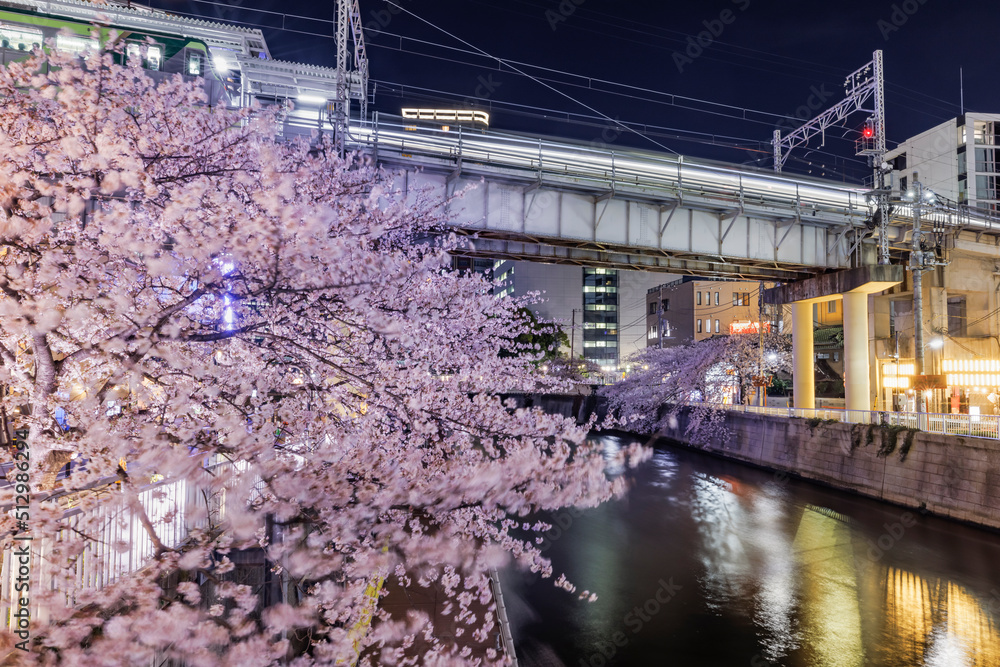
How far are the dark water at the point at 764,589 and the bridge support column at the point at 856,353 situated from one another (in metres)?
6.39

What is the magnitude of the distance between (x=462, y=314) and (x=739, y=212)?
50.3 feet

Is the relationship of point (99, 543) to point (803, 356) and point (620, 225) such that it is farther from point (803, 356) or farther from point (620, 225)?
point (803, 356)

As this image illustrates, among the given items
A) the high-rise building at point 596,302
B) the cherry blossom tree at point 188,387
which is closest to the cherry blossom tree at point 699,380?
the cherry blossom tree at point 188,387

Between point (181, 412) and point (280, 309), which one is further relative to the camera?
point (181, 412)

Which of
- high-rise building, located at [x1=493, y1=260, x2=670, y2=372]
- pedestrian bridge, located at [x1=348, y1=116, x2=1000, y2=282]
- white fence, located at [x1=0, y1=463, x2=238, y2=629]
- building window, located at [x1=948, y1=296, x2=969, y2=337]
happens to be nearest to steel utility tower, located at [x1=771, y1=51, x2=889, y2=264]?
pedestrian bridge, located at [x1=348, y1=116, x2=1000, y2=282]

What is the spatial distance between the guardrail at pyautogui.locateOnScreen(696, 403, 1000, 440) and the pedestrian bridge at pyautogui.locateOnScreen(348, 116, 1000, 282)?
22.6 feet

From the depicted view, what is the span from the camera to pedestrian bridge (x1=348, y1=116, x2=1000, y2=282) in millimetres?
19484

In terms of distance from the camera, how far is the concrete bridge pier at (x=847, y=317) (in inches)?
1054

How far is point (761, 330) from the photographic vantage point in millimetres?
33688

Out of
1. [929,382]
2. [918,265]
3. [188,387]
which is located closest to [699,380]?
[929,382]

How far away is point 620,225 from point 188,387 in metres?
18.8

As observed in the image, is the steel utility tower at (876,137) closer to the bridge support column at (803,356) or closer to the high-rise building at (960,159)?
the bridge support column at (803,356)

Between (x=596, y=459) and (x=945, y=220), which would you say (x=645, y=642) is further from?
(x=945, y=220)

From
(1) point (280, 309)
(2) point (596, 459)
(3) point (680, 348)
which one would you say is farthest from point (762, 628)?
(3) point (680, 348)
